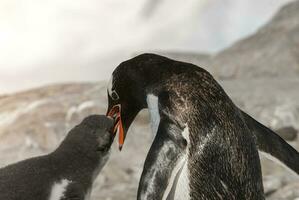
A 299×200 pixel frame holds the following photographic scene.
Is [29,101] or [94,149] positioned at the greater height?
[29,101]

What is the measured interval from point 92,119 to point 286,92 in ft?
16.2

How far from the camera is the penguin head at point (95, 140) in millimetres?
2957

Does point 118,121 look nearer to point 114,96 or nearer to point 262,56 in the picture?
point 114,96

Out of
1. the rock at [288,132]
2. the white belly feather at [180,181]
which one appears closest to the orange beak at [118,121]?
the white belly feather at [180,181]

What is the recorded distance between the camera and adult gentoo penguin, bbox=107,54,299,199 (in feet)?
7.51

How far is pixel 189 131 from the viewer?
2.31 meters

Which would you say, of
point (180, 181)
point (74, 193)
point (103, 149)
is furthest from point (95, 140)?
point (180, 181)

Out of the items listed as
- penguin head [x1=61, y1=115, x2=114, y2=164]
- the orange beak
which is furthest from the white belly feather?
penguin head [x1=61, y1=115, x2=114, y2=164]

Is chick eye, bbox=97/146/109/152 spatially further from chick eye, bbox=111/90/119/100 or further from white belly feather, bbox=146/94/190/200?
white belly feather, bbox=146/94/190/200

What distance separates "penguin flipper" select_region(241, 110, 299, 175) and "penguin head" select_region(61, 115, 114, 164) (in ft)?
2.21

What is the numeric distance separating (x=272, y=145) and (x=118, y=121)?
71cm

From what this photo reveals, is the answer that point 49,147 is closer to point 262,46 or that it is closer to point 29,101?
point 29,101

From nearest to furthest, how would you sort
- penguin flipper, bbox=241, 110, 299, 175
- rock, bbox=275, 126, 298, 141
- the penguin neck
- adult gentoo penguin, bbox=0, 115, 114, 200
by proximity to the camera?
the penguin neck → adult gentoo penguin, bbox=0, 115, 114, 200 → penguin flipper, bbox=241, 110, 299, 175 → rock, bbox=275, 126, 298, 141

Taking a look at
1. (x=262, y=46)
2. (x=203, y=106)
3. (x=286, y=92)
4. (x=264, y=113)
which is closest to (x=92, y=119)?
(x=203, y=106)
